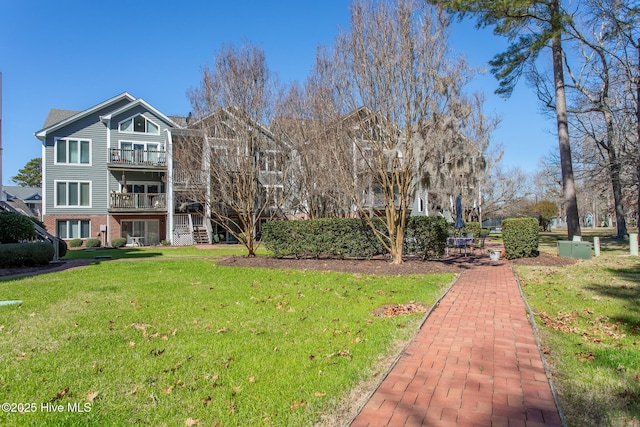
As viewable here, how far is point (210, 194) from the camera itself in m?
17.2

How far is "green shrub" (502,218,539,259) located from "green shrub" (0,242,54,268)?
630 inches

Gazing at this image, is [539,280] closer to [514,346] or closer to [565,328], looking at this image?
[565,328]

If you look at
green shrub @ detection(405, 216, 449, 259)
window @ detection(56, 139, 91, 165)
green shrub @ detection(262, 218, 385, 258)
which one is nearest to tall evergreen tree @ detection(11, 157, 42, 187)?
window @ detection(56, 139, 91, 165)

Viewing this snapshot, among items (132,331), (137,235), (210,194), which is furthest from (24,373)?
(137,235)

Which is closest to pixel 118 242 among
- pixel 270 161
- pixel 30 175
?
pixel 270 161

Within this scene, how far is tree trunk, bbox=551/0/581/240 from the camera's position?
16.3 meters

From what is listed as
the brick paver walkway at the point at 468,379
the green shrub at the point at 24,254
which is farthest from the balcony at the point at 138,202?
the brick paver walkway at the point at 468,379

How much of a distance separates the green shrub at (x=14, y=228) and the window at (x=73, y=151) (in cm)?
1537

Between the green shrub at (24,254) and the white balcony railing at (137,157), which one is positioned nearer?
the green shrub at (24,254)

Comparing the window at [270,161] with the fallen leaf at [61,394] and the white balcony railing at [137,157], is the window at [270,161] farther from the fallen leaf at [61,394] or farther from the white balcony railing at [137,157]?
the white balcony railing at [137,157]

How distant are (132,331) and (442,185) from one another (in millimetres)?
23292

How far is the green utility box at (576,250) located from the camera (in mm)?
13623

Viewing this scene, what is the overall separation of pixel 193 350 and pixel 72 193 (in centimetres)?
2778

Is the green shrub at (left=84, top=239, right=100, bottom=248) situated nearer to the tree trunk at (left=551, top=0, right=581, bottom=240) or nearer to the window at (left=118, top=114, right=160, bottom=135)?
the window at (left=118, top=114, right=160, bottom=135)
